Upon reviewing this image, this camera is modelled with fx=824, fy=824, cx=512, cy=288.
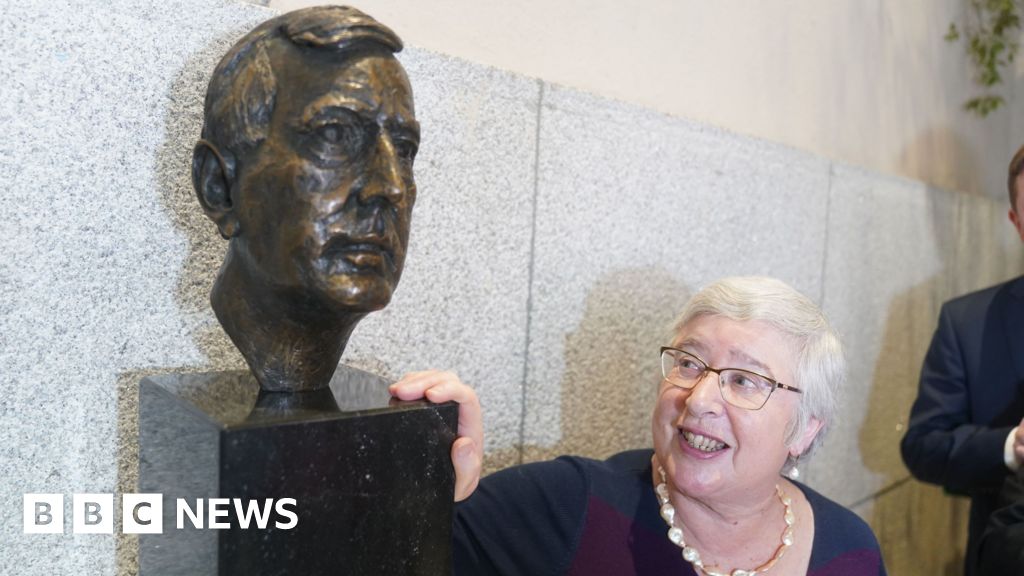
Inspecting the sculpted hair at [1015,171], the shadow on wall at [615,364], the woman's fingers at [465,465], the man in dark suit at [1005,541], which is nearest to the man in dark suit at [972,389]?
the sculpted hair at [1015,171]

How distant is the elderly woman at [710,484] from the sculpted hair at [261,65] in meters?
0.86

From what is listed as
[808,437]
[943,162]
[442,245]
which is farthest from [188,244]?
[943,162]

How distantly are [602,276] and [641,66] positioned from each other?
693 millimetres

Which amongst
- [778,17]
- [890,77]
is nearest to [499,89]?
[778,17]

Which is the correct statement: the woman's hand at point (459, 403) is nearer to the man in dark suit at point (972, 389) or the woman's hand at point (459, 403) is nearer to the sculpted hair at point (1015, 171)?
the man in dark suit at point (972, 389)

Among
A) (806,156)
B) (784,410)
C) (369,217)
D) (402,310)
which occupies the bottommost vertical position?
(784,410)

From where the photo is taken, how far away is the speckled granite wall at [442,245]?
138 cm

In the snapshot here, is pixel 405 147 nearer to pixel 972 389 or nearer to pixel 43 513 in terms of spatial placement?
pixel 43 513

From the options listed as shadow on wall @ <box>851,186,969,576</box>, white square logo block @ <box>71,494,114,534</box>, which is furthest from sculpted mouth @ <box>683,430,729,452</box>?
shadow on wall @ <box>851,186,969,576</box>

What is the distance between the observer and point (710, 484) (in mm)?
1567

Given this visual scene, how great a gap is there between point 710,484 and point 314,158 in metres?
0.96

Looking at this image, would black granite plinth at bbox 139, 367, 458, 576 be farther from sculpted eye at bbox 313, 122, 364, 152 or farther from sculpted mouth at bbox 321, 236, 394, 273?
sculpted eye at bbox 313, 122, 364, 152

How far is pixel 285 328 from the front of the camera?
1.25 meters

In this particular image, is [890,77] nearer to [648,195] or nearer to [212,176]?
[648,195]
